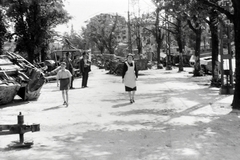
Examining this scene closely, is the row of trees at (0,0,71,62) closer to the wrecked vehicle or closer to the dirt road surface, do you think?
the wrecked vehicle

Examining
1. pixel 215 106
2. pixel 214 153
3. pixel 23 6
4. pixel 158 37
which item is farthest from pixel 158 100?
pixel 158 37

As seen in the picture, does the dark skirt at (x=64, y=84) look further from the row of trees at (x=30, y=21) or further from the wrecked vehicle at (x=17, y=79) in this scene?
the row of trees at (x=30, y=21)

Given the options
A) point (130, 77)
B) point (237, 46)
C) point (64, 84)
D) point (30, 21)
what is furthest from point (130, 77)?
point (30, 21)

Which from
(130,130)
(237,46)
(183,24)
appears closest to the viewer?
(130,130)

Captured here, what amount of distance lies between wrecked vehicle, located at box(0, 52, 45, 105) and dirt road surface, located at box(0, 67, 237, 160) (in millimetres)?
598

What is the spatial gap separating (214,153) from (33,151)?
3.03 m

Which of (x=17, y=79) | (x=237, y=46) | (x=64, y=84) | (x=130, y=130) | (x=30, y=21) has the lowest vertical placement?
(x=130, y=130)

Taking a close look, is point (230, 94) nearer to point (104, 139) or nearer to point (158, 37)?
point (104, 139)

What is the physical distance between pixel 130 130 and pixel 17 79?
23.6 feet

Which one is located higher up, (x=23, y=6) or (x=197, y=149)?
(x=23, y=6)

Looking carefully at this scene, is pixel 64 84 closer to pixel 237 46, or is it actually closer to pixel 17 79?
pixel 17 79

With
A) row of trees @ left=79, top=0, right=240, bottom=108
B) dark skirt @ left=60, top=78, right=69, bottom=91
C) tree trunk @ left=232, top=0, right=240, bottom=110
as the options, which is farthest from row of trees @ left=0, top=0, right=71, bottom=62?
tree trunk @ left=232, top=0, right=240, bottom=110

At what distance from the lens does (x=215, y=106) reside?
11703 millimetres

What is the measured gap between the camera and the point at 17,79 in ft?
46.1
